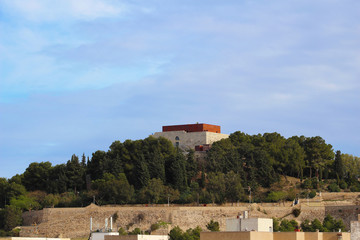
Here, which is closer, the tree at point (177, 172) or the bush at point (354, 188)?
the bush at point (354, 188)

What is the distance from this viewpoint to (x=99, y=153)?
88.3 meters

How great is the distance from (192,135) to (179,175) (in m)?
13.8

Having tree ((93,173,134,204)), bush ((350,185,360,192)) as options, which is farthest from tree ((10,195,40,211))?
bush ((350,185,360,192))

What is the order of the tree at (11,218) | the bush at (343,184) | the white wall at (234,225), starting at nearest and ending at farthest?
the white wall at (234,225) < the tree at (11,218) < the bush at (343,184)

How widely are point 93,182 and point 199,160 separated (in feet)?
44.2

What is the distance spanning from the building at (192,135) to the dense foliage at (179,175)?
14.8 ft

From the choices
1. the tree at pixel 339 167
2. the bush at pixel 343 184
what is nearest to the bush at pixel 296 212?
the bush at pixel 343 184

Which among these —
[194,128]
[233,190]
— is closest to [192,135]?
[194,128]

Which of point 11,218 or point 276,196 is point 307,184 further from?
point 11,218

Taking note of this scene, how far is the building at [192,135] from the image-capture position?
94.1m

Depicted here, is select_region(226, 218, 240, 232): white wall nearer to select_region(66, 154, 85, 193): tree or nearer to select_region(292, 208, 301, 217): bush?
select_region(292, 208, 301, 217): bush

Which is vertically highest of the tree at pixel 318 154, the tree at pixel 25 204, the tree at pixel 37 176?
the tree at pixel 318 154

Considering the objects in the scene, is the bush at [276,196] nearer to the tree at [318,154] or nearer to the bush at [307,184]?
the bush at [307,184]

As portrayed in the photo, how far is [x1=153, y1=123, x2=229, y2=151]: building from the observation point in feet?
309
